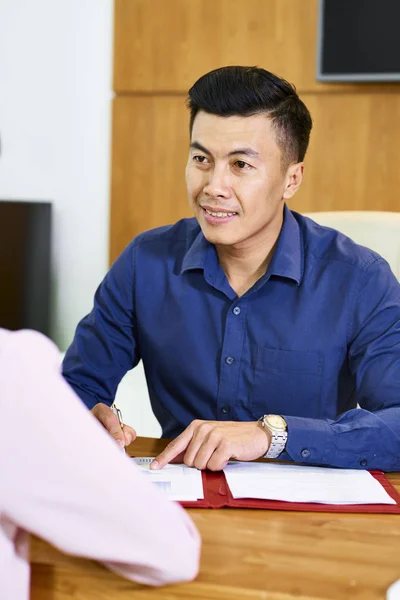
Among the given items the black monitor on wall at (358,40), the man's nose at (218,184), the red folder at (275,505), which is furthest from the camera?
the black monitor on wall at (358,40)

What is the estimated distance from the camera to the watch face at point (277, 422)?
4.05 feet

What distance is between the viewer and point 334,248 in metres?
1.67

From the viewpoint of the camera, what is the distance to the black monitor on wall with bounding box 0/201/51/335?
3865 mm

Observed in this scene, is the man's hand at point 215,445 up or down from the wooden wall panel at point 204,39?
down

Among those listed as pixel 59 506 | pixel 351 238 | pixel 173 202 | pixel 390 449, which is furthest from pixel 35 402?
pixel 173 202

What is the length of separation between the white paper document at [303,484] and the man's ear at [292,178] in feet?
2.31

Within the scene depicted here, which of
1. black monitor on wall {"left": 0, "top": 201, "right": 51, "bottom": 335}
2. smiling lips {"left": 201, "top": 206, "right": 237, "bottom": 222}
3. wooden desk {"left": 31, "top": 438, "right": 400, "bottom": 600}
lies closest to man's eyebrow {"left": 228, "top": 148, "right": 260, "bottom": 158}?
smiling lips {"left": 201, "top": 206, "right": 237, "bottom": 222}

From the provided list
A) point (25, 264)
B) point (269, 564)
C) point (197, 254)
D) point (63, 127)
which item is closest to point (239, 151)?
point (197, 254)

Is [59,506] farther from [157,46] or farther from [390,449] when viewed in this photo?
[157,46]

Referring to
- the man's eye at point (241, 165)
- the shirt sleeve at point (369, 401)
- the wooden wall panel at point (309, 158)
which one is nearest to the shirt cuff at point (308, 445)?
the shirt sleeve at point (369, 401)

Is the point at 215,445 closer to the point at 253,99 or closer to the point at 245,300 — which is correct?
the point at 245,300

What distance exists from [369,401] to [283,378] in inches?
8.0

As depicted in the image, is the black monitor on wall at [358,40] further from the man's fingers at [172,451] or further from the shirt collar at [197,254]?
the man's fingers at [172,451]

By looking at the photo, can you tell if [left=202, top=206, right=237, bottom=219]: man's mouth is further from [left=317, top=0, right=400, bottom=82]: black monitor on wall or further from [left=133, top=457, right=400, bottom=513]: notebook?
[left=317, top=0, right=400, bottom=82]: black monitor on wall
